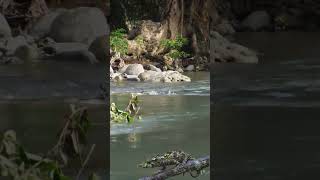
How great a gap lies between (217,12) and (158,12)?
262 millimetres

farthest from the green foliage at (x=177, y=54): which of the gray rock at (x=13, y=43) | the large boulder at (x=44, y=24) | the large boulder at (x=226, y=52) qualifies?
the gray rock at (x=13, y=43)

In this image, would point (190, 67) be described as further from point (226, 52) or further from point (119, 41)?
point (119, 41)

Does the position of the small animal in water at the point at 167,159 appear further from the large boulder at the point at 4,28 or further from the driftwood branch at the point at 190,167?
the large boulder at the point at 4,28

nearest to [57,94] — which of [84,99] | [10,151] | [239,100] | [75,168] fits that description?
[84,99]

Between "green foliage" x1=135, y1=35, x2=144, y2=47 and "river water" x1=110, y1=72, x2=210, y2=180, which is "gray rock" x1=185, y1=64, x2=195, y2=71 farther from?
"green foliage" x1=135, y1=35, x2=144, y2=47

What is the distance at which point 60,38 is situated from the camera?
2127mm

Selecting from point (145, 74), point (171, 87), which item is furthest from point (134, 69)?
point (171, 87)

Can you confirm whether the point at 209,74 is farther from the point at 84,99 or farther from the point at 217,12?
the point at 84,99

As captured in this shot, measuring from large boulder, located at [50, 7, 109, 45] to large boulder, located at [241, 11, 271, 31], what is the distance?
0.60m

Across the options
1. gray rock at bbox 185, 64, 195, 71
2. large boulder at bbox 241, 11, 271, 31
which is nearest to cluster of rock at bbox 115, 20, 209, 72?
gray rock at bbox 185, 64, 195, 71

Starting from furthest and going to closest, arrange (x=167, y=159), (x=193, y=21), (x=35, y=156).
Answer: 1. (x=193, y=21)
2. (x=167, y=159)
3. (x=35, y=156)

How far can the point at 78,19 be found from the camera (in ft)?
6.94

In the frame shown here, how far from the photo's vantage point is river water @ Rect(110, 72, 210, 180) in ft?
6.81

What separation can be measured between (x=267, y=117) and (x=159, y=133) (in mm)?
468
